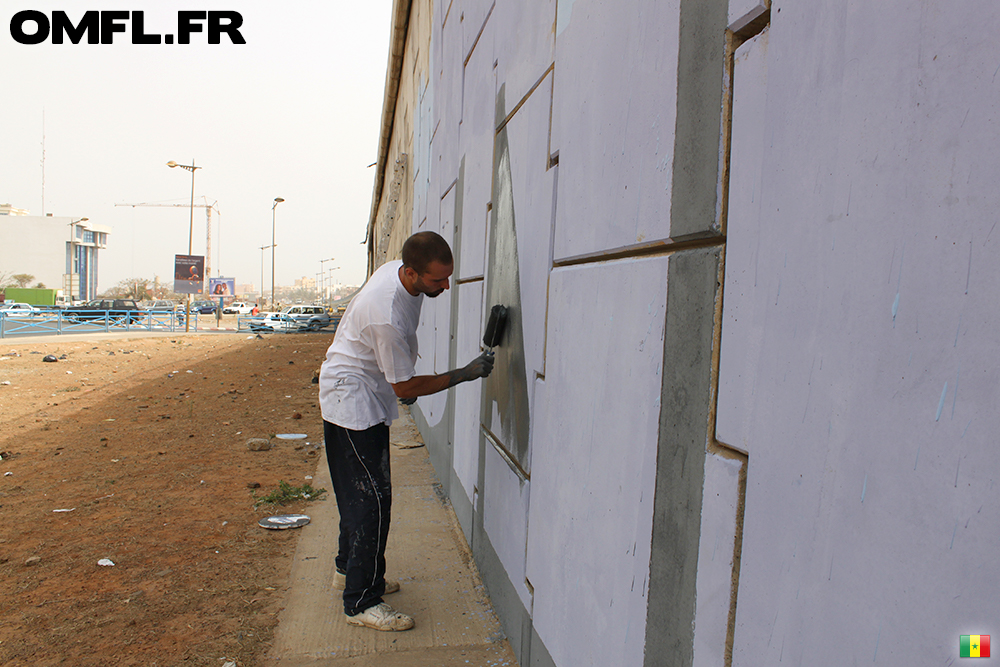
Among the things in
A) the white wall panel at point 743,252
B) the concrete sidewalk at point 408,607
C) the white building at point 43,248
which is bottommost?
the concrete sidewalk at point 408,607

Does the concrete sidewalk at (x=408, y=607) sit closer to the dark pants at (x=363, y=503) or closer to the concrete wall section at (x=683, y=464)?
the dark pants at (x=363, y=503)

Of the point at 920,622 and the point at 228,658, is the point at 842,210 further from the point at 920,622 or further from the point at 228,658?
the point at 228,658

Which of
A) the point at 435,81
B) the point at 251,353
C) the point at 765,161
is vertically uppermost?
the point at 435,81

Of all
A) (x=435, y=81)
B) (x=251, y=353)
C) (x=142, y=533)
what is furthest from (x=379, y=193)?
(x=142, y=533)

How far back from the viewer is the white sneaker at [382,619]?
117 inches

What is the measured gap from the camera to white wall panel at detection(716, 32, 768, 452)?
113 centimetres

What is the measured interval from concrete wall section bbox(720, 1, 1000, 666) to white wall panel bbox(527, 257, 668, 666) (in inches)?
15.9

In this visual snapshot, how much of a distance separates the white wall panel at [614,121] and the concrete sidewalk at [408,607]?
6.16 ft

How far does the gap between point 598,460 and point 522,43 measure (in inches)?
76.5

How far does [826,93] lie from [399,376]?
7.18ft

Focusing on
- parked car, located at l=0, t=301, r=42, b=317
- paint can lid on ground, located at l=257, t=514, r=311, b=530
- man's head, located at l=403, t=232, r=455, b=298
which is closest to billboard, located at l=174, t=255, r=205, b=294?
parked car, located at l=0, t=301, r=42, b=317

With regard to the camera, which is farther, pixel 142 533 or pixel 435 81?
pixel 435 81

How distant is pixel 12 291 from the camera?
186ft

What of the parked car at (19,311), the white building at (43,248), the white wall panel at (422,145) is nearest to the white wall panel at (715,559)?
the white wall panel at (422,145)
